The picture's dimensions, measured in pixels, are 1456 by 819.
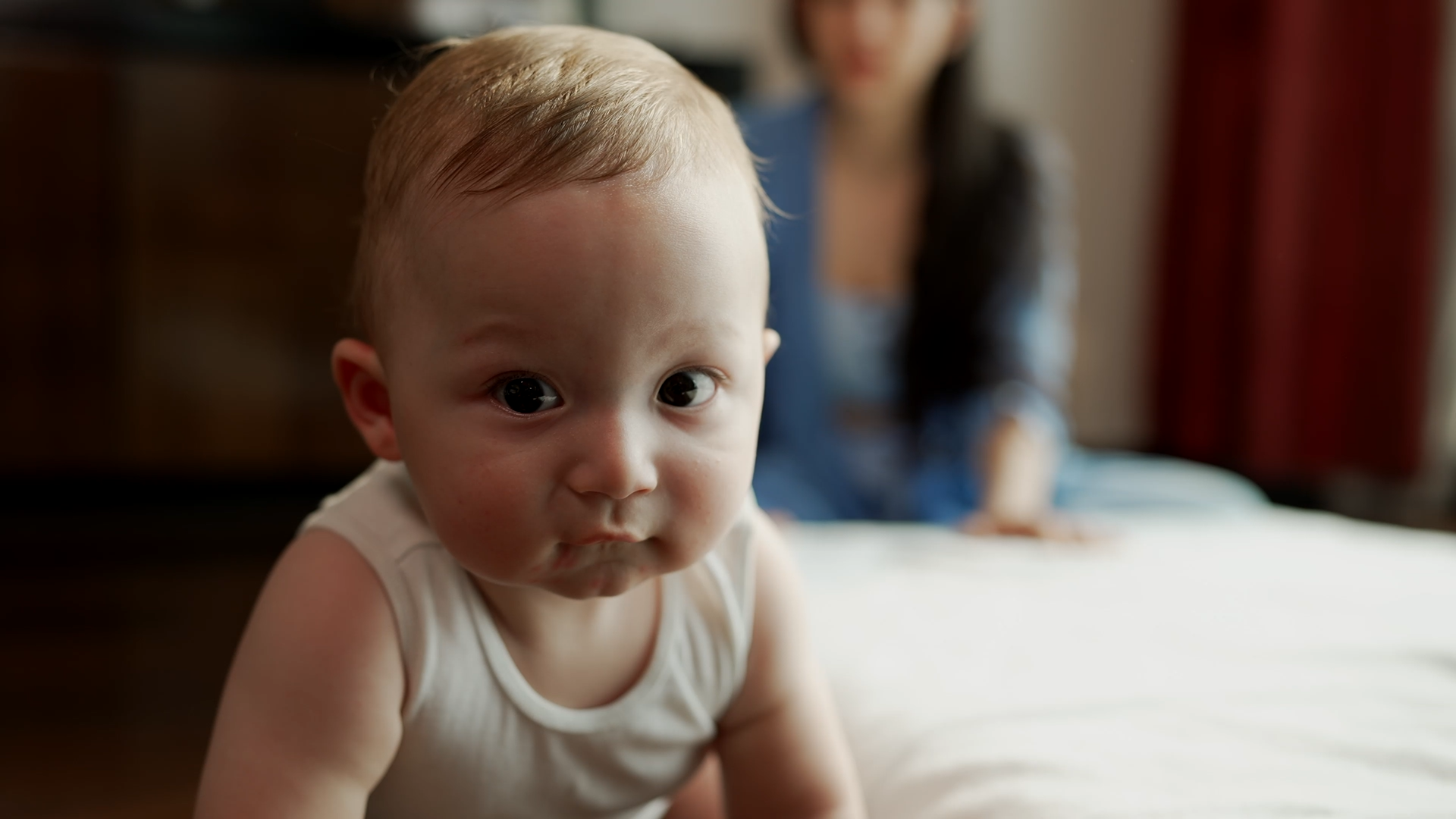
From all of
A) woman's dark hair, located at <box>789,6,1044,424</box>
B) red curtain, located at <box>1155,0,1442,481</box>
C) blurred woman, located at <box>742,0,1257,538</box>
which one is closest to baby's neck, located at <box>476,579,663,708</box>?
blurred woman, located at <box>742,0,1257,538</box>

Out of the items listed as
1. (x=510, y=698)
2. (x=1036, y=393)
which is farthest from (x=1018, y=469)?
(x=510, y=698)

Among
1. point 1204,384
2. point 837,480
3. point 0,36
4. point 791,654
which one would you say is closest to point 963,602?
point 791,654

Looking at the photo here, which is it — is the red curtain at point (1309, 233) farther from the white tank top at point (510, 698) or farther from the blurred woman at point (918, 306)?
the white tank top at point (510, 698)

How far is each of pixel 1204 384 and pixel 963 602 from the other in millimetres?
2445

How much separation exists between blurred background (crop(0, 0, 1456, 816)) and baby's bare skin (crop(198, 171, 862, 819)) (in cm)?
132

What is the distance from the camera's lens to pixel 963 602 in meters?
0.87

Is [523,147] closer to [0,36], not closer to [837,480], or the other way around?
[837,480]

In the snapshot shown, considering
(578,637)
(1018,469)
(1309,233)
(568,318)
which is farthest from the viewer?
(1309,233)

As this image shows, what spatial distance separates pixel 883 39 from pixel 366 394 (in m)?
1.11

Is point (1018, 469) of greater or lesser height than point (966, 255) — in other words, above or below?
below

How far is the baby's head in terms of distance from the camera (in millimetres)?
458

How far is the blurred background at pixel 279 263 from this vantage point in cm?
226

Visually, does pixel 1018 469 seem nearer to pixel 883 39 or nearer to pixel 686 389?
pixel 883 39

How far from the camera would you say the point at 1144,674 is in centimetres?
72
